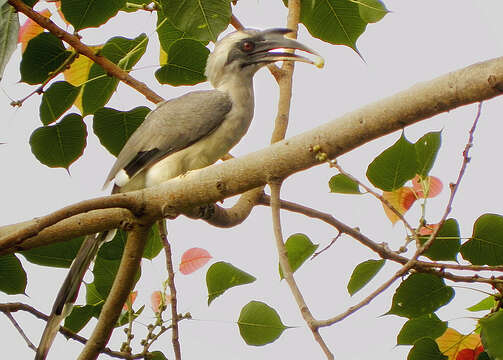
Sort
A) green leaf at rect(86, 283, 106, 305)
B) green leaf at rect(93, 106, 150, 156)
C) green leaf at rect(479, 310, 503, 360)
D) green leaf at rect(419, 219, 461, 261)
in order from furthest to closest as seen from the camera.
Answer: green leaf at rect(93, 106, 150, 156) < green leaf at rect(86, 283, 106, 305) < green leaf at rect(419, 219, 461, 261) < green leaf at rect(479, 310, 503, 360)

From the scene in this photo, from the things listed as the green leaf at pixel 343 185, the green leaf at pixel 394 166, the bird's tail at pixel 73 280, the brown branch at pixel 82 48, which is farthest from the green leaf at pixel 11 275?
the green leaf at pixel 394 166

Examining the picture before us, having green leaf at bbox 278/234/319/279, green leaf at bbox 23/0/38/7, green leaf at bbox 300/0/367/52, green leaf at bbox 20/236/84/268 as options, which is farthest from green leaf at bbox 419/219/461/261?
green leaf at bbox 23/0/38/7

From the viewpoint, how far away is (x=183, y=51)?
310 cm

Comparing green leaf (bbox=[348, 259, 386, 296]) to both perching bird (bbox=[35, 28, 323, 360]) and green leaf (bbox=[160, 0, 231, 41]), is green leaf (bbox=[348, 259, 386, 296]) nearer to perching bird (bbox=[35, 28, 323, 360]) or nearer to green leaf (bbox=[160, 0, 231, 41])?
green leaf (bbox=[160, 0, 231, 41])

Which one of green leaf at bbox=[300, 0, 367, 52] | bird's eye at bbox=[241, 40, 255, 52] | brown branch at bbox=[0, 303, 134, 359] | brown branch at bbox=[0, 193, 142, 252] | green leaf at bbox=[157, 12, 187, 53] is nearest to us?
brown branch at bbox=[0, 193, 142, 252]

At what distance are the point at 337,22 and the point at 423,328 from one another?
1.39m

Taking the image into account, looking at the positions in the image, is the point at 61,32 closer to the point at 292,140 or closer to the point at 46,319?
the point at 46,319

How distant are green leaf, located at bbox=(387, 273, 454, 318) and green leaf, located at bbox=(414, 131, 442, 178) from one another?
370 mm

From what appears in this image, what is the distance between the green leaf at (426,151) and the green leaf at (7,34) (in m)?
1.31

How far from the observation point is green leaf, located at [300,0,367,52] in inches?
116

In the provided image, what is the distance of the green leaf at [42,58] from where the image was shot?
112 inches

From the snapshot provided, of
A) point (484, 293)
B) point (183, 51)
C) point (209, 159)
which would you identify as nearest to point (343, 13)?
point (183, 51)

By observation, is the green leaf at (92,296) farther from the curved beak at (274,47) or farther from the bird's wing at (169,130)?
the curved beak at (274,47)

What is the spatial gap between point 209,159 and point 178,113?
0.31 metres
